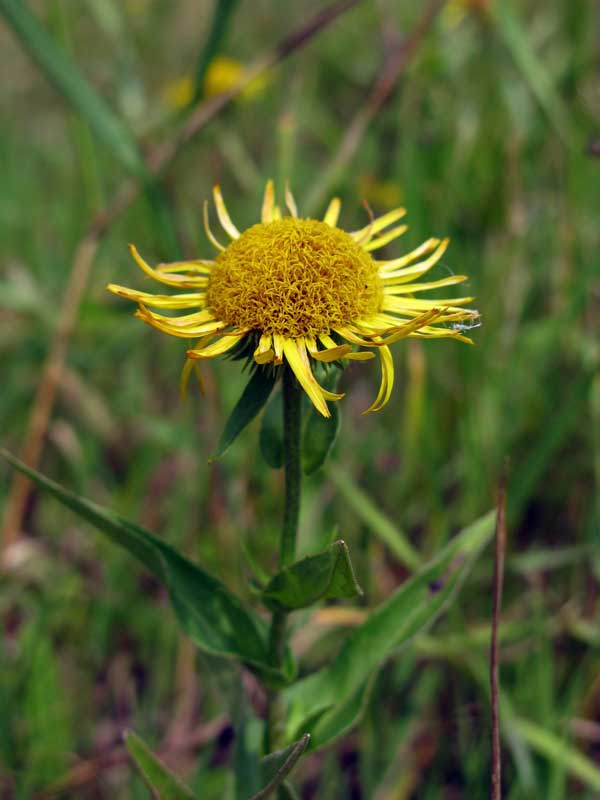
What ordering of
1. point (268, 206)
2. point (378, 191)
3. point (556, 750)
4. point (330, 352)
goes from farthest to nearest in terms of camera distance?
point (378, 191) → point (556, 750) → point (268, 206) → point (330, 352)

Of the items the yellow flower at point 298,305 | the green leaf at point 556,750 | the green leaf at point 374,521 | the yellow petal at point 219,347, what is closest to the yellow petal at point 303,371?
the yellow flower at point 298,305

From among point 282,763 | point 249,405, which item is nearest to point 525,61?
point 249,405

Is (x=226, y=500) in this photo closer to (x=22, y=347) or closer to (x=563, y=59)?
(x=22, y=347)

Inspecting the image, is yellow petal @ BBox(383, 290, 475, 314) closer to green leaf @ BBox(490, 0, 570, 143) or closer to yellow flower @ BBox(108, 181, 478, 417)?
yellow flower @ BBox(108, 181, 478, 417)

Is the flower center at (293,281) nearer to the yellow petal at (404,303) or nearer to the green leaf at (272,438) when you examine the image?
the yellow petal at (404,303)

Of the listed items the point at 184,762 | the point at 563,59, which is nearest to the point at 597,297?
the point at 563,59

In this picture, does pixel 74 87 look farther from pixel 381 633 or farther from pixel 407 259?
pixel 381 633

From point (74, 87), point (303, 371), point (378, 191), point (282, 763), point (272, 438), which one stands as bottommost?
point (282, 763)

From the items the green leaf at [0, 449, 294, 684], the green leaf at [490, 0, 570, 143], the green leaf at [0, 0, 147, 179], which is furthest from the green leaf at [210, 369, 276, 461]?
the green leaf at [490, 0, 570, 143]
